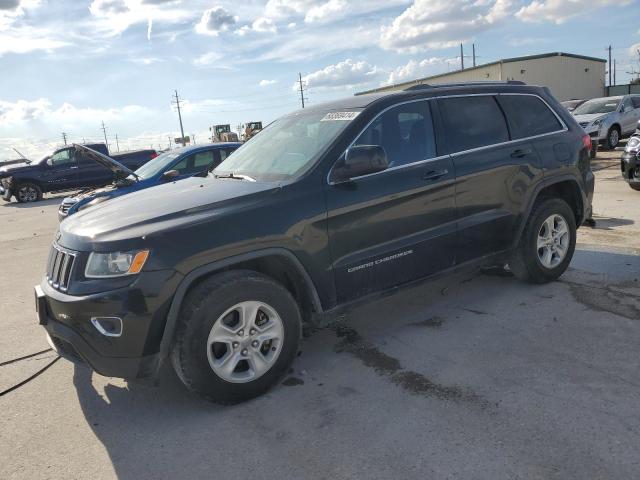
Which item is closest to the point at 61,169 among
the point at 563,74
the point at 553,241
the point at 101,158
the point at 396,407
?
the point at 101,158

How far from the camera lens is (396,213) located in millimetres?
3883

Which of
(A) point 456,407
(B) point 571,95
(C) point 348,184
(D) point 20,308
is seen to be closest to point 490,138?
(C) point 348,184

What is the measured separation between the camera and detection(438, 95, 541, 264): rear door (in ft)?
14.2

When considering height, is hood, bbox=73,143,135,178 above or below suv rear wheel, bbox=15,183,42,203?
above

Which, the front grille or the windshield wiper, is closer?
the front grille

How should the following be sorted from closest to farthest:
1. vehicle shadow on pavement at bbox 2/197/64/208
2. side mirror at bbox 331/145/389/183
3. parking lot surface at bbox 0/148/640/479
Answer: parking lot surface at bbox 0/148/640/479 → side mirror at bbox 331/145/389/183 → vehicle shadow on pavement at bbox 2/197/64/208

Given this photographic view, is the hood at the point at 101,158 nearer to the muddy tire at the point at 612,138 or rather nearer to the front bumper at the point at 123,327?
the front bumper at the point at 123,327

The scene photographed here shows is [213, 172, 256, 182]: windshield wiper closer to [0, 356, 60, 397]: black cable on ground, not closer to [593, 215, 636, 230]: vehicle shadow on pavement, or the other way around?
[0, 356, 60, 397]: black cable on ground

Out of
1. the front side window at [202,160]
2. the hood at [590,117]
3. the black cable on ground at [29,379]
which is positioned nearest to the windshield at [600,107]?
the hood at [590,117]

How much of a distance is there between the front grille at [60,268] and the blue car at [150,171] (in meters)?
4.69

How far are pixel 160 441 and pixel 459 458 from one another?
165cm

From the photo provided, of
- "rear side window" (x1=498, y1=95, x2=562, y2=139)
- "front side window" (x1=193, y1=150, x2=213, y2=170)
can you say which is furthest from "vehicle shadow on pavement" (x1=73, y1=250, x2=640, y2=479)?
"front side window" (x1=193, y1=150, x2=213, y2=170)

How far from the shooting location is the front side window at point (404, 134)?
13.1 ft

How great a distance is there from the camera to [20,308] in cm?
573
